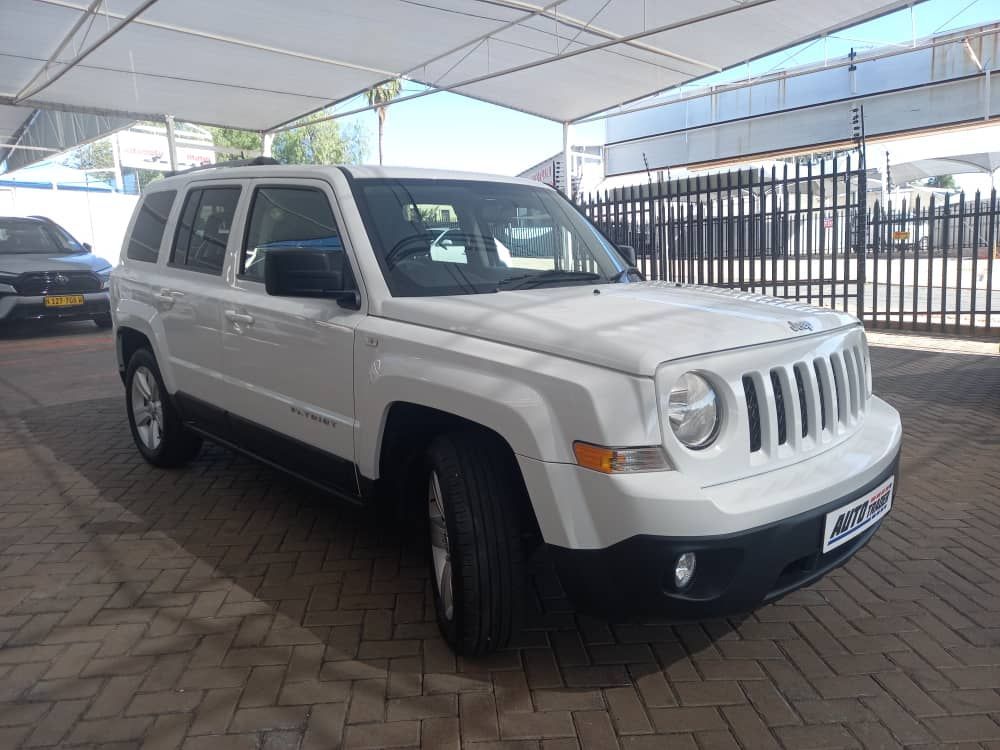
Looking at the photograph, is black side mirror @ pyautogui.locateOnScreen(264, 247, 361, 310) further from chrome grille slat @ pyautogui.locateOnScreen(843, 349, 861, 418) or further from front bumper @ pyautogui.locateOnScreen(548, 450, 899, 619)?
chrome grille slat @ pyautogui.locateOnScreen(843, 349, 861, 418)

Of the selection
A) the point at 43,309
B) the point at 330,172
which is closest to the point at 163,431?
the point at 330,172

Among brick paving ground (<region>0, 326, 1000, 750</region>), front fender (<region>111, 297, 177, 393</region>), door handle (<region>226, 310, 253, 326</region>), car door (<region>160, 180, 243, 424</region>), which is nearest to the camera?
brick paving ground (<region>0, 326, 1000, 750</region>)


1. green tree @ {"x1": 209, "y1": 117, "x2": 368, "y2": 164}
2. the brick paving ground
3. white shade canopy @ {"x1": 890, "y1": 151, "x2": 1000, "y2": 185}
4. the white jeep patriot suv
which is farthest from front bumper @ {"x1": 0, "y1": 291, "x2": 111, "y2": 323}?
green tree @ {"x1": 209, "y1": 117, "x2": 368, "y2": 164}

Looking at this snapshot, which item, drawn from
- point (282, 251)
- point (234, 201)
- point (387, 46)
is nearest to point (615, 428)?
point (282, 251)

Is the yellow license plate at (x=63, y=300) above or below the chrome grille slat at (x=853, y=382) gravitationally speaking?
above

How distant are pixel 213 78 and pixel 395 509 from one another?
1438cm

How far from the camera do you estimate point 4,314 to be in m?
11.1

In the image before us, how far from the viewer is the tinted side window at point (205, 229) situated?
4.11m

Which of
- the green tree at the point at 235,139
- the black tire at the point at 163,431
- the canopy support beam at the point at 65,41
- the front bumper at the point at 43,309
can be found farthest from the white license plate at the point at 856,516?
the green tree at the point at 235,139

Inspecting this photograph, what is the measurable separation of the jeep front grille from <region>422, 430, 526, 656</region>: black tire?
83cm

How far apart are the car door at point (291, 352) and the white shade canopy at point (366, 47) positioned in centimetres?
871

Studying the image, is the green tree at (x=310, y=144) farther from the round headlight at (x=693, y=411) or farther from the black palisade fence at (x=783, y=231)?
the round headlight at (x=693, y=411)

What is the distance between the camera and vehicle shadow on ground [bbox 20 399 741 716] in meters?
2.85

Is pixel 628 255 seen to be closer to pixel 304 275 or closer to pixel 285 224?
pixel 285 224
